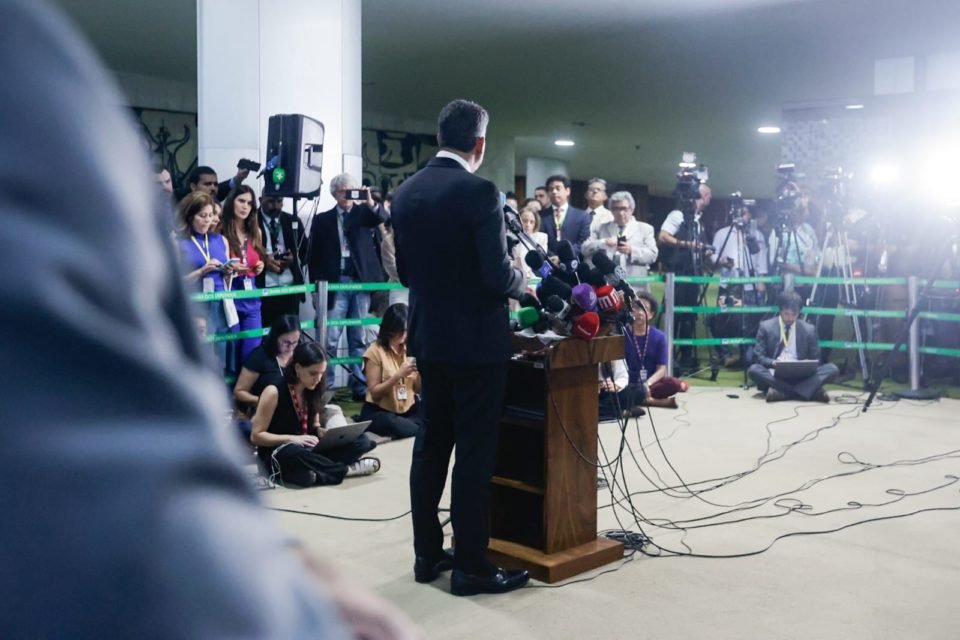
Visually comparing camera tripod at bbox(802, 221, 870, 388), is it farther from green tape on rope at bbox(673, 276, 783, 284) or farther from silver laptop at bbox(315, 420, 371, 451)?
silver laptop at bbox(315, 420, 371, 451)

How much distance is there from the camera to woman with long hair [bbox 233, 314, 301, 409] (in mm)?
5355

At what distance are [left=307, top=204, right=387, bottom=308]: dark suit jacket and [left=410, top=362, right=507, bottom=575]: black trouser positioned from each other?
370 cm

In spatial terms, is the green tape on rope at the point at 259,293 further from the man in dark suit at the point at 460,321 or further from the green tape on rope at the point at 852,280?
the green tape on rope at the point at 852,280

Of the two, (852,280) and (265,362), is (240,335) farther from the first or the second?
(852,280)

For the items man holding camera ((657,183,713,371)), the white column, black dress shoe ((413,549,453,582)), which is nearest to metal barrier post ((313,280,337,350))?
the white column

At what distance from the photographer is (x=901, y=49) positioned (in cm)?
987

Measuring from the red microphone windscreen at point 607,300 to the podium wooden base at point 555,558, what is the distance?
91 centimetres

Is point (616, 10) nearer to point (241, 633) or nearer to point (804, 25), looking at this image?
point (804, 25)

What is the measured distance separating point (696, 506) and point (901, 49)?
Answer: 7.24 meters

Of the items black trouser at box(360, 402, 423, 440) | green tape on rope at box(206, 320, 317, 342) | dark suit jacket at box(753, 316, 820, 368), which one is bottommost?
black trouser at box(360, 402, 423, 440)

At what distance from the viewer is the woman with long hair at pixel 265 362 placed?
5.36m

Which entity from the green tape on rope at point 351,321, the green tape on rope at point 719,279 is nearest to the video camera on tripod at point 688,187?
the green tape on rope at point 719,279

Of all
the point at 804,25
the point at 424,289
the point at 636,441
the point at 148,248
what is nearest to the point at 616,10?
the point at 804,25

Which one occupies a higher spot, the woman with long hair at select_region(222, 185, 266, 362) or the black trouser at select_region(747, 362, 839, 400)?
the woman with long hair at select_region(222, 185, 266, 362)
